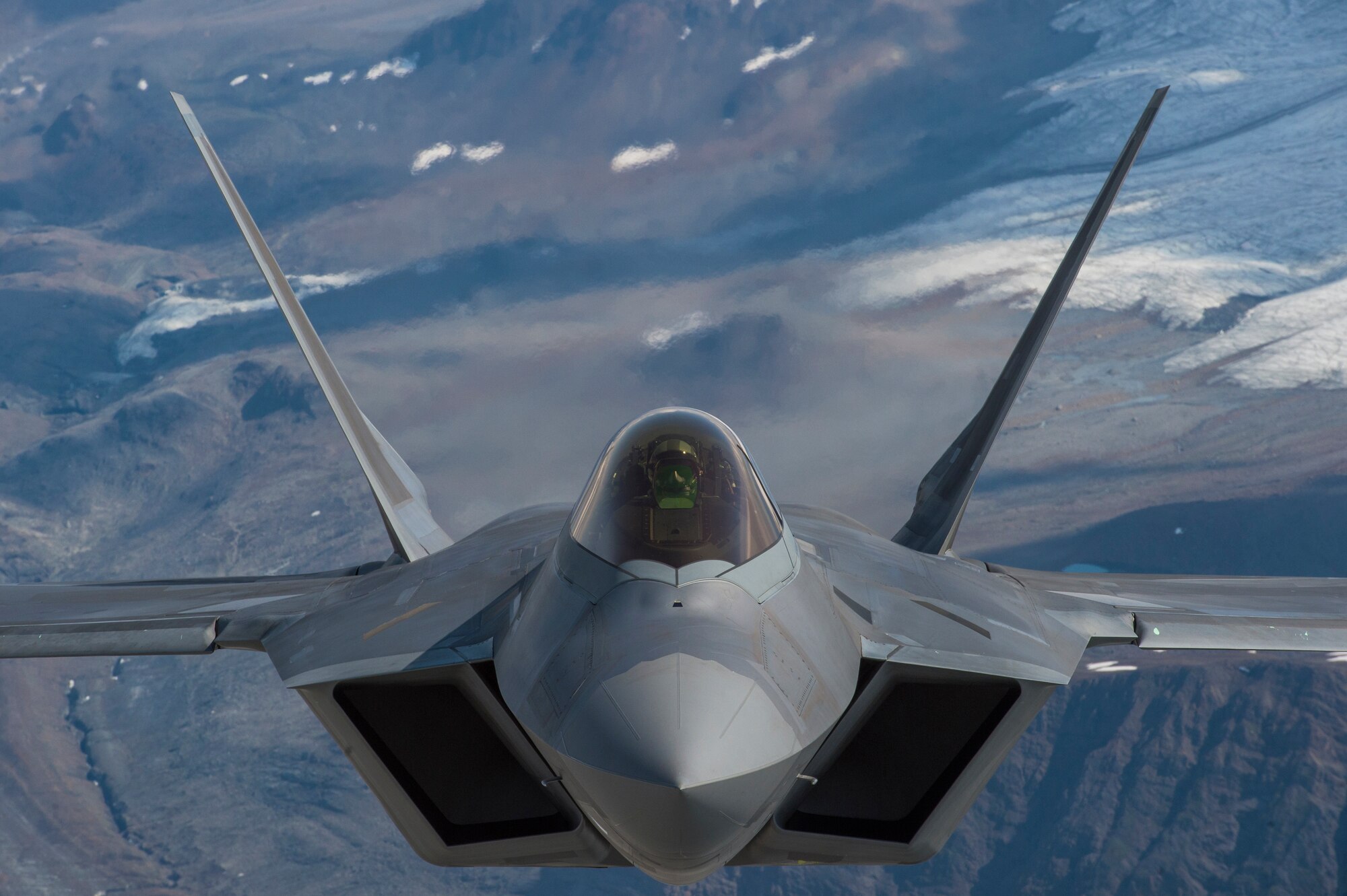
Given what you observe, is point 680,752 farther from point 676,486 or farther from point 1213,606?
point 1213,606

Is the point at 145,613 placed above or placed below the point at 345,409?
below

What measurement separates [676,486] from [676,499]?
0.09 metres

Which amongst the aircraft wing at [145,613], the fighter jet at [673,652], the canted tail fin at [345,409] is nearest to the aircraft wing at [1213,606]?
the fighter jet at [673,652]

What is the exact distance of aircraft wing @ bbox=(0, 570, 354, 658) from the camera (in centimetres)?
732

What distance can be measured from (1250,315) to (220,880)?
370ft

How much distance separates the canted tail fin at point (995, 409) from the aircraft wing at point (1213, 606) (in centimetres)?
92

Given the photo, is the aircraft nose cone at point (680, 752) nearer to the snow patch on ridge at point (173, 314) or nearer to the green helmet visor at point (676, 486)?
the green helmet visor at point (676, 486)

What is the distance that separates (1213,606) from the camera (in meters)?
8.34

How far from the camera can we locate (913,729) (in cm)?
631

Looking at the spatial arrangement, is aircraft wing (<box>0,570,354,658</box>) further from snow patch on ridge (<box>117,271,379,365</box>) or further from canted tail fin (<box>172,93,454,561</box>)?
snow patch on ridge (<box>117,271,379,365</box>)

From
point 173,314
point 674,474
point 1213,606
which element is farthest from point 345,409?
point 173,314

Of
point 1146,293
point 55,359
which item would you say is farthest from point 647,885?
point 55,359

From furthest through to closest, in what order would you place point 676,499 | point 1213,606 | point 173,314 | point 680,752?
point 173,314
point 1213,606
point 676,499
point 680,752

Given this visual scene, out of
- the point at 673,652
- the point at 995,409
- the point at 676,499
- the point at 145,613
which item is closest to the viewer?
the point at 673,652
